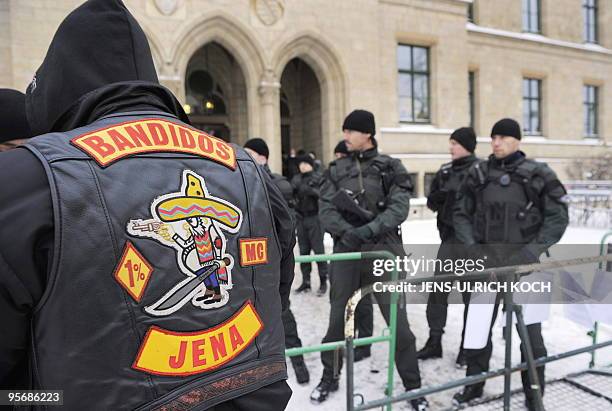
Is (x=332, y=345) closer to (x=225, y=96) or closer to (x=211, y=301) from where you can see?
(x=211, y=301)

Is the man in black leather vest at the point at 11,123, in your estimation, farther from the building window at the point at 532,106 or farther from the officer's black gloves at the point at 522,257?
the building window at the point at 532,106

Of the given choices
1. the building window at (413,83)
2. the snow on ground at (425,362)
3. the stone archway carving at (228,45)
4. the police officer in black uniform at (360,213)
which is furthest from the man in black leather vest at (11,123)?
the building window at (413,83)

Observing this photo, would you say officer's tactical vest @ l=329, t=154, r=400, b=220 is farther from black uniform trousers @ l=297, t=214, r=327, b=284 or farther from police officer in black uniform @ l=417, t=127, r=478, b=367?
black uniform trousers @ l=297, t=214, r=327, b=284

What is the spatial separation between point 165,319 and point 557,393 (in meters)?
3.33

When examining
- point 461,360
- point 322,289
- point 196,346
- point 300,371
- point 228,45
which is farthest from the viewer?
point 228,45

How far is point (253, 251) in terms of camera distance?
48.1 inches

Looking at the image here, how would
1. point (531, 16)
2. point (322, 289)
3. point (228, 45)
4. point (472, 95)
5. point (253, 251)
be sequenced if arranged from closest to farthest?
point (253, 251) < point (322, 289) < point (228, 45) < point (472, 95) < point (531, 16)

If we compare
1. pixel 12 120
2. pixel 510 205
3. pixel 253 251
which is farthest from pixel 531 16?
pixel 253 251

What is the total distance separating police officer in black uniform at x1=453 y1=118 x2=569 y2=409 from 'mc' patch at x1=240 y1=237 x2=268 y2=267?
244cm

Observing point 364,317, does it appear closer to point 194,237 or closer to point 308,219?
point 308,219

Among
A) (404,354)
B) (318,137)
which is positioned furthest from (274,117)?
(404,354)

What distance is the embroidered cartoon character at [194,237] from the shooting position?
103 centimetres

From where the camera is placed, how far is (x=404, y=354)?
3.08m

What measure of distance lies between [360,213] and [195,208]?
2355 millimetres
